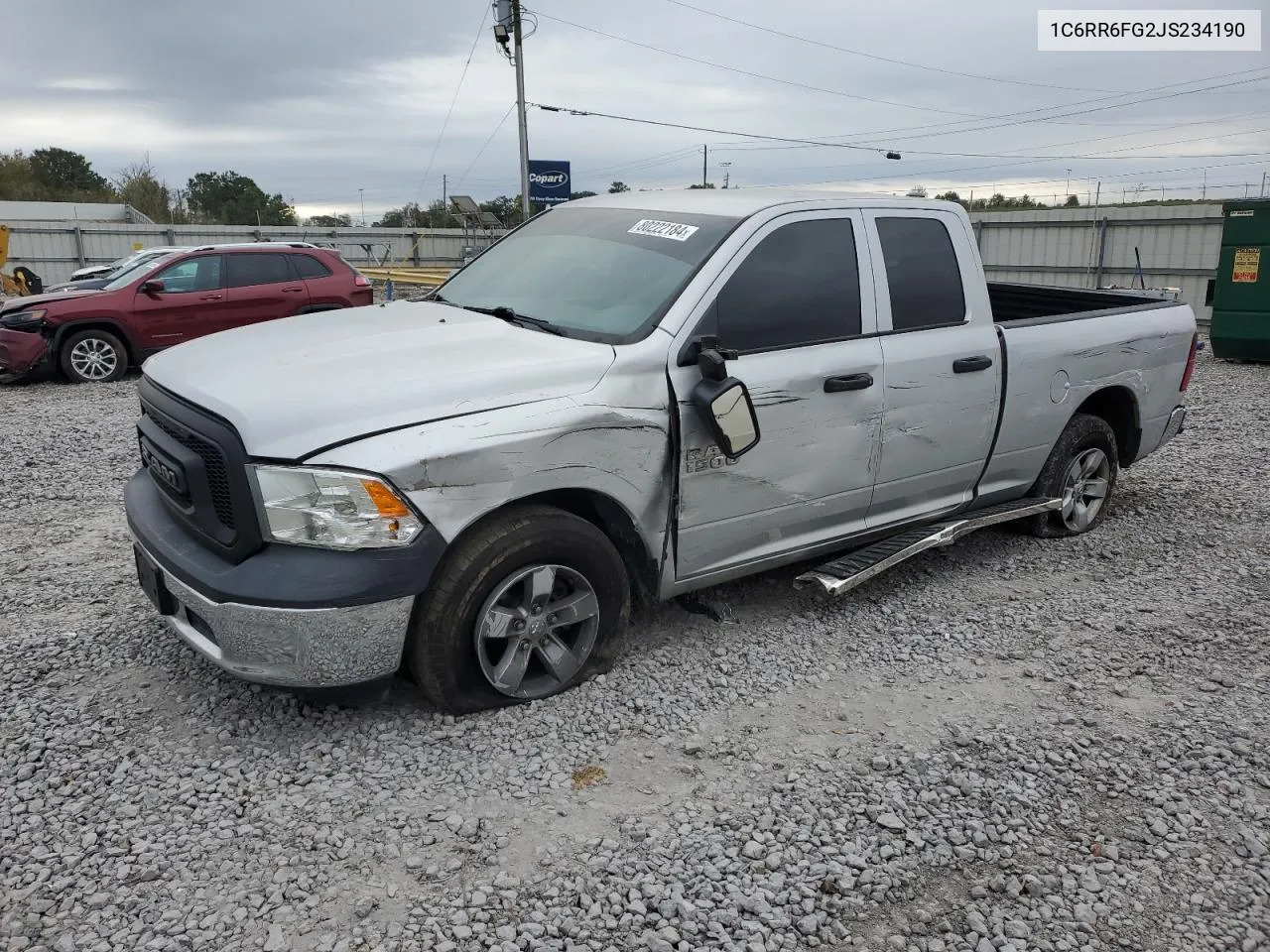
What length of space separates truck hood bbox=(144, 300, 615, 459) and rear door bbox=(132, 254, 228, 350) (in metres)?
8.76

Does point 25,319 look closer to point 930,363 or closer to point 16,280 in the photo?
point 930,363

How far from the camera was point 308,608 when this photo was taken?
3094 mm

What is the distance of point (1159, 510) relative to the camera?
21.4 feet

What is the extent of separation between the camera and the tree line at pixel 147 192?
50.9 m

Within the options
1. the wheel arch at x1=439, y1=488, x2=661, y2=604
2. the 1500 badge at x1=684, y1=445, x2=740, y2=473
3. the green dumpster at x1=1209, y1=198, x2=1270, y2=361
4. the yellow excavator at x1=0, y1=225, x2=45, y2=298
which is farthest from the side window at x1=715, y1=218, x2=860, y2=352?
the yellow excavator at x1=0, y1=225, x2=45, y2=298

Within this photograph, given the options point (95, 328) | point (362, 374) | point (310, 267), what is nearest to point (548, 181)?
point (310, 267)

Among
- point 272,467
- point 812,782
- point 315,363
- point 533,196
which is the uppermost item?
point 533,196

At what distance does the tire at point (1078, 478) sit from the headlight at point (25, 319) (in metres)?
10.8

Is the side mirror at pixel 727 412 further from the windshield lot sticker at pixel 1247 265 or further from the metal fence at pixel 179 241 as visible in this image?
the metal fence at pixel 179 241

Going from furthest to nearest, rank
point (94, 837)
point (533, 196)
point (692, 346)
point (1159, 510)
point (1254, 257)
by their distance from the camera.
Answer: point (533, 196) < point (1254, 257) < point (1159, 510) < point (692, 346) < point (94, 837)

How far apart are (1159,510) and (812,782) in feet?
14.3

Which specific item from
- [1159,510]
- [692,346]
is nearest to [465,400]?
[692,346]

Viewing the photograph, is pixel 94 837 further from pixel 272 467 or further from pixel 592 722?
pixel 592 722

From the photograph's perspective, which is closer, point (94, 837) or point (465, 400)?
point (94, 837)
